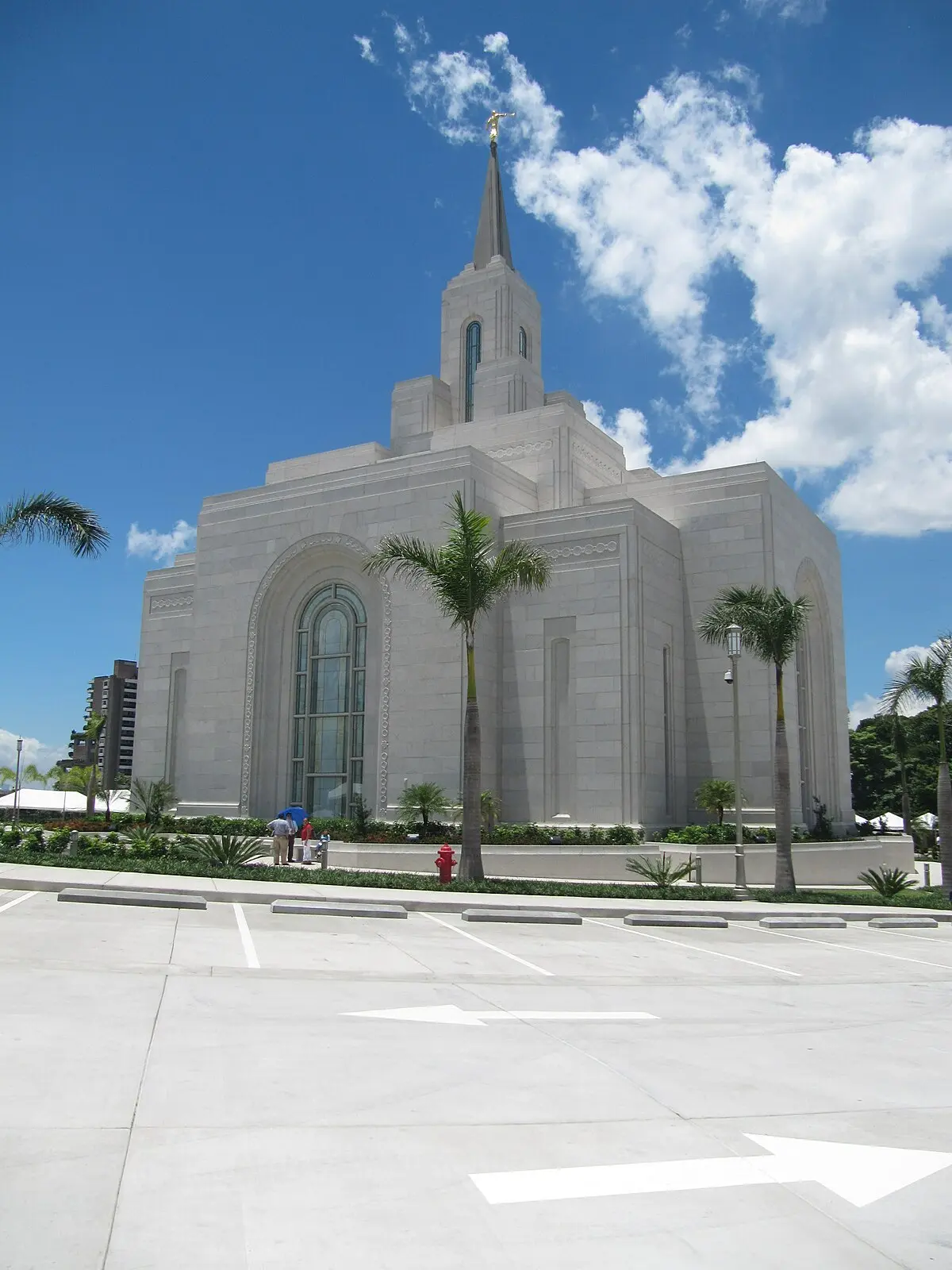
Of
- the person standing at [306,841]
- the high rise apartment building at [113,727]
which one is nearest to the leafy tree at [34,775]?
the high rise apartment building at [113,727]

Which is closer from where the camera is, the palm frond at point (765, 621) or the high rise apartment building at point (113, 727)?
the palm frond at point (765, 621)

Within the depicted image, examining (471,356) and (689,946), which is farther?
(471,356)

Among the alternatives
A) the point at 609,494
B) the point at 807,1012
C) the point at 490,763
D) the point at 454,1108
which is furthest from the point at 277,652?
the point at 454,1108

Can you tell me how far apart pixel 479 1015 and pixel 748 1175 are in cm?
369

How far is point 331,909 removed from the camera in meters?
14.4

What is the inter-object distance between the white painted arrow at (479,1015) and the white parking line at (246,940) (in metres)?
2.15

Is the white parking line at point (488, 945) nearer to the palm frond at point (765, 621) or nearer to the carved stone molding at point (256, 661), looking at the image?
the palm frond at point (765, 621)

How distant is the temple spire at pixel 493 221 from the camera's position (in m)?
40.2

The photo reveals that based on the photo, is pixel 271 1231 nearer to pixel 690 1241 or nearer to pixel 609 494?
pixel 690 1241

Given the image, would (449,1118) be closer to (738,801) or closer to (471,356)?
(738,801)

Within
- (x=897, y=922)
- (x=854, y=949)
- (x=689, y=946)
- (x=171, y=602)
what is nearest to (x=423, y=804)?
(x=897, y=922)

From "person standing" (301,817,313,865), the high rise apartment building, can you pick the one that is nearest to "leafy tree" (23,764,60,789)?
the high rise apartment building

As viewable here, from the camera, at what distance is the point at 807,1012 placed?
30.3ft

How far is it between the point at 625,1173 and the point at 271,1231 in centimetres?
161
